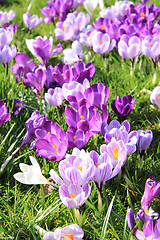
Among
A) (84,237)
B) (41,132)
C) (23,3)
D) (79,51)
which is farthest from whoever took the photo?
(23,3)

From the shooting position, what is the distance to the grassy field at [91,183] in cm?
141

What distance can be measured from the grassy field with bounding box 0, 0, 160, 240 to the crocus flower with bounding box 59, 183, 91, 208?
0.16 m

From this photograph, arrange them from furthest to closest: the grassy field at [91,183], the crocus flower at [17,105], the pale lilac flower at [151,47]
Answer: the pale lilac flower at [151,47] → the crocus flower at [17,105] → the grassy field at [91,183]

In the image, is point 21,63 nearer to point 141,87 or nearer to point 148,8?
point 141,87

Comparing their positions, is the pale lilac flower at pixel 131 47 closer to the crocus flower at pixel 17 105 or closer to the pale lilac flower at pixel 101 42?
the pale lilac flower at pixel 101 42

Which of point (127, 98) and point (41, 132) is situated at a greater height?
point (41, 132)

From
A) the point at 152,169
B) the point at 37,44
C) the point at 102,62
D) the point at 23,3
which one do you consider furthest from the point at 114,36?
the point at 23,3

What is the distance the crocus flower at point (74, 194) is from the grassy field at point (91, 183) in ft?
0.53

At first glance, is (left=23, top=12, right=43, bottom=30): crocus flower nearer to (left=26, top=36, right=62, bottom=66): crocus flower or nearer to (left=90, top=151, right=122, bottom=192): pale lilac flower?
(left=26, top=36, right=62, bottom=66): crocus flower

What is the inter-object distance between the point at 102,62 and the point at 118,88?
472 millimetres

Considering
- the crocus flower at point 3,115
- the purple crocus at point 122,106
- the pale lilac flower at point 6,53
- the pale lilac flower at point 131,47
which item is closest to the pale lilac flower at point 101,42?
the pale lilac flower at point 131,47

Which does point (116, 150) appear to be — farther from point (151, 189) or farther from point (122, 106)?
point (122, 106)

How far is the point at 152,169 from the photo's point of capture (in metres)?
1.66

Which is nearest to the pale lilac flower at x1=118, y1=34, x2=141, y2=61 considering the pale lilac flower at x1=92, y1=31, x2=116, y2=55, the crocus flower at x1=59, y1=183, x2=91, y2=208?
the pale lilac flower at x1=92, y1=31, x2=116, y2=55
